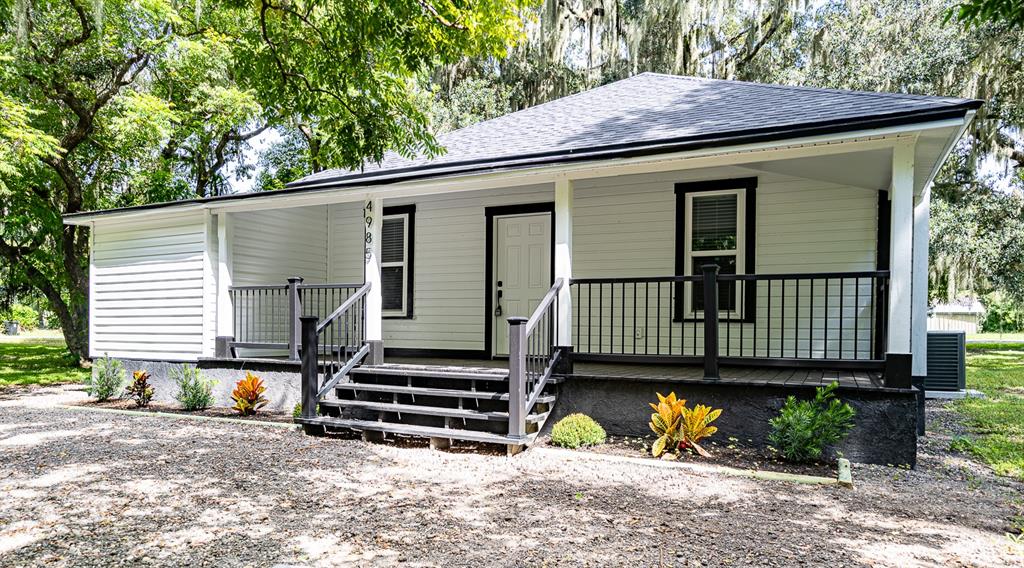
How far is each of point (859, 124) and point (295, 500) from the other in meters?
5.34

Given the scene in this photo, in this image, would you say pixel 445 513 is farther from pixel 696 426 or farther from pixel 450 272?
pixel 450 272

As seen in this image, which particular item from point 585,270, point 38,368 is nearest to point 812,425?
point 585,270

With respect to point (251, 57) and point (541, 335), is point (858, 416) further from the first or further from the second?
point (251, 57)

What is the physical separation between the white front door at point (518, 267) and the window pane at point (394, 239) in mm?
1642

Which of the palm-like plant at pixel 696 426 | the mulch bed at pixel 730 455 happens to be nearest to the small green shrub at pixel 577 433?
the mulch bed at pixel 730 455

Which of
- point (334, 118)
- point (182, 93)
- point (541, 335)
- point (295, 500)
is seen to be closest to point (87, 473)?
point (295, 500)

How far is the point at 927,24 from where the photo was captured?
581 inches

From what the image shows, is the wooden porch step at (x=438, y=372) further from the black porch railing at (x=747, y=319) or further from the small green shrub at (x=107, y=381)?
the small green shrub at (x=107, y=381)

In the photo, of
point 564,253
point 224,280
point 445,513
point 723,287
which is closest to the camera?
point 445,513

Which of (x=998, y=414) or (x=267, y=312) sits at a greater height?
(x=267, y=312)

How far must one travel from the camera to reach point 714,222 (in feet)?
26.7

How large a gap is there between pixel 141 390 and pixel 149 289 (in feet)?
5.48

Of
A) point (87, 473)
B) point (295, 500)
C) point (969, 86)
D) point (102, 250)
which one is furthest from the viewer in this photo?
point (969, 86)

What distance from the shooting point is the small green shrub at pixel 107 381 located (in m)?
9.40
